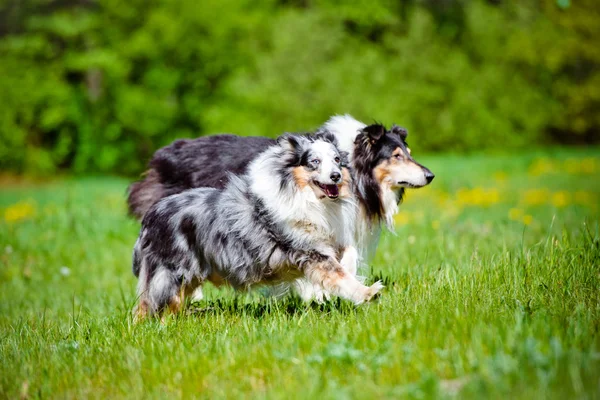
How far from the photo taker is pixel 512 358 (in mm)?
2910

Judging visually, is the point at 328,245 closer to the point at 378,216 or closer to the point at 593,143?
the point at 378,216

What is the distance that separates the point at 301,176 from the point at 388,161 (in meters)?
0.97

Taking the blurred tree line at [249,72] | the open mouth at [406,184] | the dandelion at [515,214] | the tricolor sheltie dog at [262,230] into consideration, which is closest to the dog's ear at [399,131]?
the open mouth at [406,184]

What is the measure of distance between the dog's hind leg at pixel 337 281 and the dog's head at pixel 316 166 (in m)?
0.49

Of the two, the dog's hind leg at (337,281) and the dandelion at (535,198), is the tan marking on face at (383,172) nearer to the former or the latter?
the dog's hind leg at (337,281)

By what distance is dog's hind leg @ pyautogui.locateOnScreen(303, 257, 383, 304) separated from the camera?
438 centimetres

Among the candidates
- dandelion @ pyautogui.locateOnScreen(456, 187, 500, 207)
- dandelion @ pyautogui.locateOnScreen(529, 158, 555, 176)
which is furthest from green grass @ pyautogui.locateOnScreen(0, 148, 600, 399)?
dandelion @ pyautogui.locateOnScreen(529, 158, 555, 176)

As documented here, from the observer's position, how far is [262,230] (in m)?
4.82

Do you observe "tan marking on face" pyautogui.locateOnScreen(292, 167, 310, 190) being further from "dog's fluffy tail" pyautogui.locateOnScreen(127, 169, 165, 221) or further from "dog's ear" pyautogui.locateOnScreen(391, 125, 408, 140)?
"dog's fluffy tail" pyautogui.locateOnScreen(127, 169, 165, 221)

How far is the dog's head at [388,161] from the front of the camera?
17.3 feet

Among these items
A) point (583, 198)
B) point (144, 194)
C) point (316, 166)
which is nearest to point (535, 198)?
point (583, 198)

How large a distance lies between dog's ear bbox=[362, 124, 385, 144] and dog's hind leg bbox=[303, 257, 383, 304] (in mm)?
1155

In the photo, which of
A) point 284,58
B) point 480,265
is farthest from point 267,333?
point 284,58

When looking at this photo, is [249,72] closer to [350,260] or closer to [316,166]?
[350,260]
